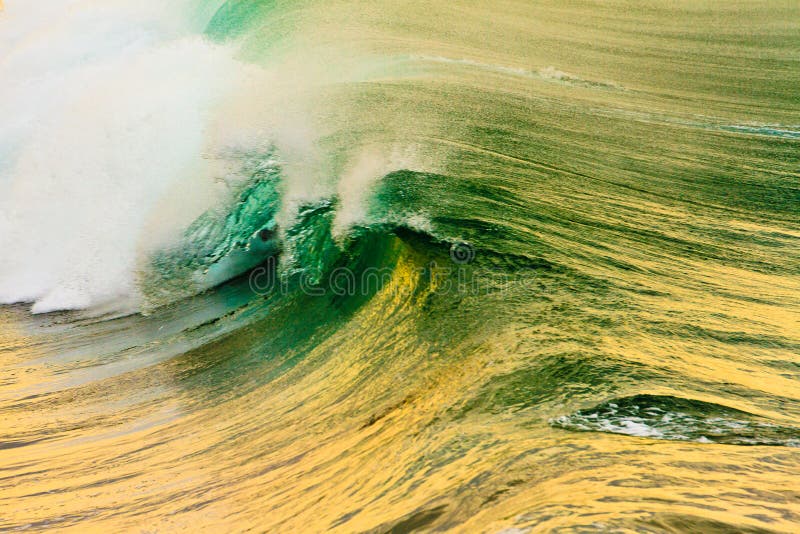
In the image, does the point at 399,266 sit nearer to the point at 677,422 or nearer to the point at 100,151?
the point at 677,422

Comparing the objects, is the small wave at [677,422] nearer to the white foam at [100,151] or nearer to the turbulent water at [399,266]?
the turbulent water at [399,266]

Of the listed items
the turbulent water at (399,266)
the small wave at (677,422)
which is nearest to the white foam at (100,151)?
the turbulent water at (399,266)

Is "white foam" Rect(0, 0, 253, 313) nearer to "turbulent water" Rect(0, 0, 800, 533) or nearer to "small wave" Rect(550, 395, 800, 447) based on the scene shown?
"turbulent water" Rect(0, 0, 800, 533)

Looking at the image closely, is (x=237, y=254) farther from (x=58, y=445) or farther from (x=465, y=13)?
(x=465, y=13)

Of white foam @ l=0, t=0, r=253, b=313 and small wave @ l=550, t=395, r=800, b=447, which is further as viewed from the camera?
white foam @ l=0, t=0, r=253, b=313

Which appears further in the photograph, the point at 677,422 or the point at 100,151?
the point at 100,151

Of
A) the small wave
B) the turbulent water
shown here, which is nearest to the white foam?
the turbulent water

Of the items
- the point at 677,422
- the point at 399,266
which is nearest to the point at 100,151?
the point at 399,266

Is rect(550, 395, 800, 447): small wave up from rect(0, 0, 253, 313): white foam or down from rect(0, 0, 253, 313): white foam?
down
